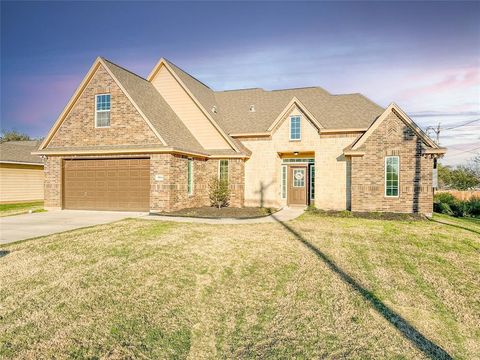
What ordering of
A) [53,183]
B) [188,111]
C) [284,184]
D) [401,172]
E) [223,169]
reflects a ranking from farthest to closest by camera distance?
Result: [284,184] → [188,111] → [223,169] → [53,183] → [401,172]

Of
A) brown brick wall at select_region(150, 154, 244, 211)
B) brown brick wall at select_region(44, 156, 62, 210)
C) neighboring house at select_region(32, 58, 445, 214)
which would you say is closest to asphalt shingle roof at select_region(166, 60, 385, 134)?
neighboring house at select_region(32, 58, 445, 214)

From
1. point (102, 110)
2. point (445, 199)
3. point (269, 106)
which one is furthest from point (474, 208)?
point (102, 110)

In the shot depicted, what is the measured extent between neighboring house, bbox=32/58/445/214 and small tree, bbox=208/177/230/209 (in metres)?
0.75

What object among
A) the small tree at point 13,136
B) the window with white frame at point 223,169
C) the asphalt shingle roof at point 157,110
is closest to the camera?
the asphalt shingle roof at point 157,110

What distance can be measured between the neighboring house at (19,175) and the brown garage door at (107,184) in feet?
24.0

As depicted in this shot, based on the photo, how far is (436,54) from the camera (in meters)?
14.7

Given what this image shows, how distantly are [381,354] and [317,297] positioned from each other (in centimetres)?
184

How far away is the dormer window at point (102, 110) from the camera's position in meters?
Result: 16.7

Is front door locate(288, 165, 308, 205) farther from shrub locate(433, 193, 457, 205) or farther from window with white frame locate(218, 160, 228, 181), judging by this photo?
shrub locate(433, 193, 457, 205)

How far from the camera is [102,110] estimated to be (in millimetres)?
16781

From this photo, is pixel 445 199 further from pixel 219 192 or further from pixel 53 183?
pixel 53 183

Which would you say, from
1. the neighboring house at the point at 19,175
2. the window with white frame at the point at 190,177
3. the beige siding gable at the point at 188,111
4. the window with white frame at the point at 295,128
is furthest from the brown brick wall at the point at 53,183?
the window with white frame at the point at 295,128

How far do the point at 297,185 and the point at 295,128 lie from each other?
11.4ft

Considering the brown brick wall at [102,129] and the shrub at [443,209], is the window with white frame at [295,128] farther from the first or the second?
the shrub at [443,209]
